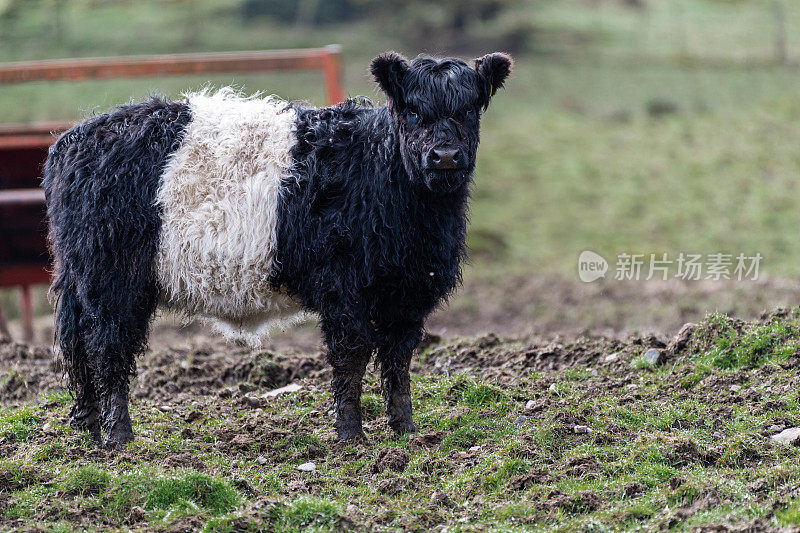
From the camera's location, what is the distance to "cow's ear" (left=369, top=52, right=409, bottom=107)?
644cm

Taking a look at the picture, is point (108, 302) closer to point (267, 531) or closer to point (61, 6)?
point (267, 531)

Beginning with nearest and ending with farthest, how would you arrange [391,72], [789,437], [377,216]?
[789,437], [391,72], [377,216]

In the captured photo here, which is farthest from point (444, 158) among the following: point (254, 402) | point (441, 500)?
point (254, 402)

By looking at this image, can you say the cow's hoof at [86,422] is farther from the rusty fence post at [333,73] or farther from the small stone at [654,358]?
the rusty fence post at [333,73]

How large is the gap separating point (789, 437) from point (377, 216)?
124 inches

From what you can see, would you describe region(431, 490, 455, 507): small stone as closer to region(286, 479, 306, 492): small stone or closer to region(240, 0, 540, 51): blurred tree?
region(286, 479, 306, 492): small stone

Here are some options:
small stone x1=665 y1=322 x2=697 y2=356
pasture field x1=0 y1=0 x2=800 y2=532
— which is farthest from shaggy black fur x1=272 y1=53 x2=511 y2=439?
small stone x1=665 y1=322 x2=697 y2=356

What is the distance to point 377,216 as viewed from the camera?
6566 millimetres

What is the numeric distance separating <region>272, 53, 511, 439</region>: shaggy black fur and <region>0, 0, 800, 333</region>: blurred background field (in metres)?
1.63

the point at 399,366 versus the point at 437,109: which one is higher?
the point at 437,109

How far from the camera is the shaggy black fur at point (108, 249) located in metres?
6.68

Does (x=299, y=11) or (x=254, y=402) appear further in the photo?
(x=299, y=11)

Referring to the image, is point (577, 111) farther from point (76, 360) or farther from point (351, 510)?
point (351, 510)

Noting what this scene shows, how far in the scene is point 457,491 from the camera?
582 centimetres
